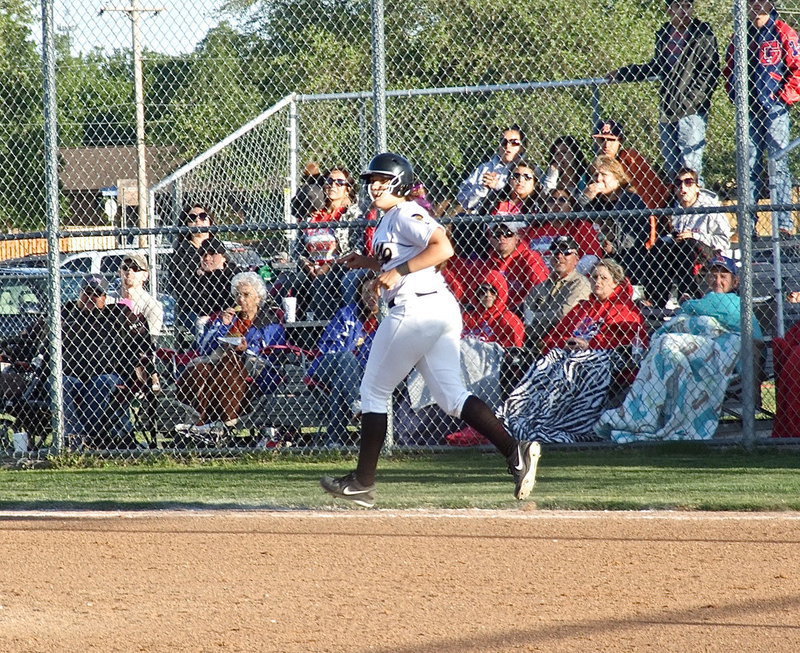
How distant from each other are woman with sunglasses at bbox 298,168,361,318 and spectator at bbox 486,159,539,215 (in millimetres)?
1209

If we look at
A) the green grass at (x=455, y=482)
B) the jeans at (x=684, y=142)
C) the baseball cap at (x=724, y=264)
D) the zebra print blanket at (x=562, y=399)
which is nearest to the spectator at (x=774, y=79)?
the jeans at (x=684, y=142)

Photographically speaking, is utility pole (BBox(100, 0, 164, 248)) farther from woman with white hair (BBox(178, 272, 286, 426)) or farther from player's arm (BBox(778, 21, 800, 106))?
player's arm (BBox(778, 21, 800, 106))

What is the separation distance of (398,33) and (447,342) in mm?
4814

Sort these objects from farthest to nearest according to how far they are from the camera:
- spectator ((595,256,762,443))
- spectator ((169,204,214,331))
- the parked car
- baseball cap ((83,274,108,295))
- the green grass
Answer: the parked car < spectator ((169,204,214,331)) < baseball cap ((83,274,108,295)) < spectator ((595,256,762,443)) < the green grass

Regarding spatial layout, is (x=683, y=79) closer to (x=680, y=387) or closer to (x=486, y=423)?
(x=680, y=387)

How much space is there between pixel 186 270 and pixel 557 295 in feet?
9.85

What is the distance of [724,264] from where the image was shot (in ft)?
29.0

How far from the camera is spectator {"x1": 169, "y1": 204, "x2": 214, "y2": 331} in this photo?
9.63 metres

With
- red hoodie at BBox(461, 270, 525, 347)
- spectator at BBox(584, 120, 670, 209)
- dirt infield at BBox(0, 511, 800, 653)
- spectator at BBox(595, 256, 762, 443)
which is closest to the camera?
dirt infield at BBox(0, 511, 800, 653)

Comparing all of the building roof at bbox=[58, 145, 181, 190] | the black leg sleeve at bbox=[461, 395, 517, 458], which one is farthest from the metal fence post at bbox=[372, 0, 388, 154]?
the building roof at bbox=[58, 145, 181, 190]

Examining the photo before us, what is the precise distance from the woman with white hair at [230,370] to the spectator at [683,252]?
2939mm

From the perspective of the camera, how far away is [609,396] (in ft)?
28.7

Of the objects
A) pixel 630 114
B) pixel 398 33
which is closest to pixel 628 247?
pixel 630 114

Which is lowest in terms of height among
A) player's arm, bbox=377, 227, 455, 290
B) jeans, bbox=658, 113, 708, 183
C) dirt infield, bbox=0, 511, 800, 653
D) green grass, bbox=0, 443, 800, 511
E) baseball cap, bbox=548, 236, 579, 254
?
green grass, bbox=0, 443, 800, 511
